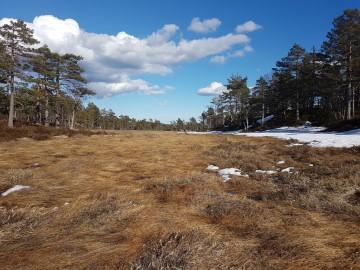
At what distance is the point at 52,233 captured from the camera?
6262 millimetres

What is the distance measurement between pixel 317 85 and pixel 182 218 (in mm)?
51247

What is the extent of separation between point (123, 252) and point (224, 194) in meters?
4.42

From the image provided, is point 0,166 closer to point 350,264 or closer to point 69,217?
point 69,217

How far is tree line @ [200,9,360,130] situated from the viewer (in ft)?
130

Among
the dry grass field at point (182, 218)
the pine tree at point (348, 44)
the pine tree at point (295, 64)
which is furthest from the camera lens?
the pine tree at point (295, 64)

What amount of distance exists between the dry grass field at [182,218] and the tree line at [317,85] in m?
30.4

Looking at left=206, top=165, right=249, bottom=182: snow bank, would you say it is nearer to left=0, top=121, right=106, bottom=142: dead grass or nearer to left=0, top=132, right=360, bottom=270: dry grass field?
left=0, top=132, right=360, bottom=270: dry grass field

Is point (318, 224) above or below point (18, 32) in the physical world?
below

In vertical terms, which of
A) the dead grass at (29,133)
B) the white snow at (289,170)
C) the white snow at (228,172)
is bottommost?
the white snow at (228,172)

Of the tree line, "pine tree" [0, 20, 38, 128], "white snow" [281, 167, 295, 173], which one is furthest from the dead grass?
the tree line

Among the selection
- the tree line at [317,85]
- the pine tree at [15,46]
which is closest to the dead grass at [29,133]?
the pine tree at [15,46]

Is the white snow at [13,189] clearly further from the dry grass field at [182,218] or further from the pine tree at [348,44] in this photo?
the pine tree at [348,44]

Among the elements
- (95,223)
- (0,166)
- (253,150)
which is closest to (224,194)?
(95,223)

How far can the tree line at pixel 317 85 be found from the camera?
130 ft
